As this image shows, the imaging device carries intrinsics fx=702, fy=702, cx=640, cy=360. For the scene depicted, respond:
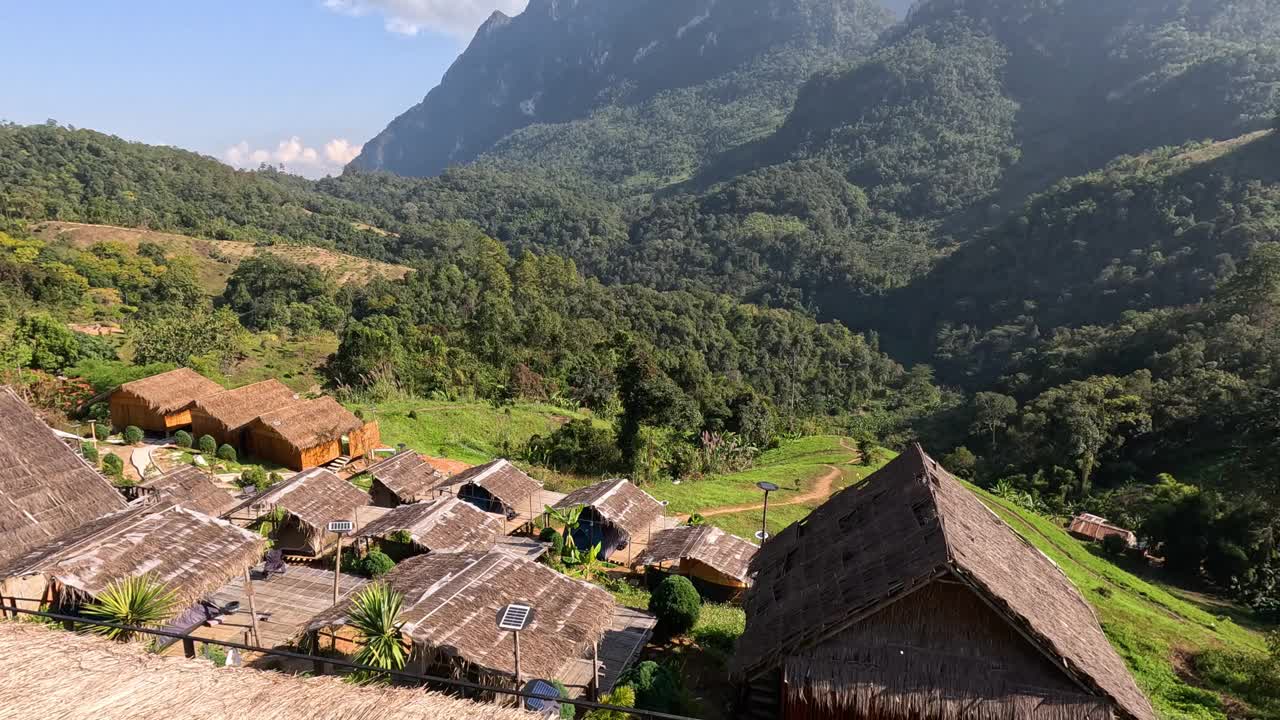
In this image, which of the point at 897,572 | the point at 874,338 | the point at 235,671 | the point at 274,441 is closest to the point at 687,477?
the point at 274,441

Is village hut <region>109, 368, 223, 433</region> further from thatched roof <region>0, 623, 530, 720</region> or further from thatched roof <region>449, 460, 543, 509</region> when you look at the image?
thatched roof <region>0, 623, 530, 720</region>

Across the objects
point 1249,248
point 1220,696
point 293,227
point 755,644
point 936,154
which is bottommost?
point 1220,696

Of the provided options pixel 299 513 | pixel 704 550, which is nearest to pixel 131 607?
pixel 299 513

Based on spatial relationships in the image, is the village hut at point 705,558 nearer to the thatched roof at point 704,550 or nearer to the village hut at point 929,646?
the thatched roof at point 704,550

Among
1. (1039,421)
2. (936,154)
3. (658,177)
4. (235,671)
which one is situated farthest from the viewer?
(658,177)

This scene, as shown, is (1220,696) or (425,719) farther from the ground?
(425,719)

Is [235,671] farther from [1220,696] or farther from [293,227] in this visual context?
[293,227]

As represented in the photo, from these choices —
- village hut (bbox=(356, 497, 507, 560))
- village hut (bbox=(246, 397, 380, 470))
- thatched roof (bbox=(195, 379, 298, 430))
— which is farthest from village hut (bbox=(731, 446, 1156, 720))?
thatched roof (bbox=(195, 379, 298, 430))
